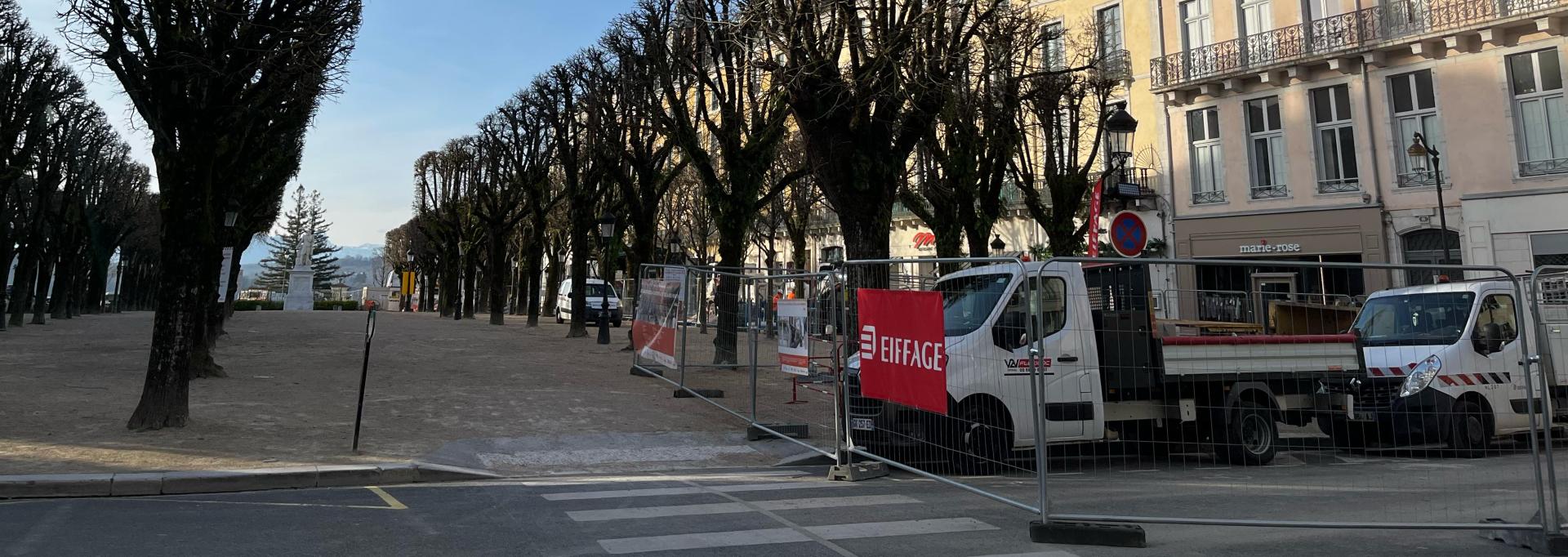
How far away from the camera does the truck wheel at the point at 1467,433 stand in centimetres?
878

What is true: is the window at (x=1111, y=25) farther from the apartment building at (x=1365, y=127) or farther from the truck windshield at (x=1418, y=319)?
the truck windshield at (x=1418, y=319)

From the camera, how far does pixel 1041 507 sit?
5.69 meters

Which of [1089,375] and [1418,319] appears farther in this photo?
[1418,319]

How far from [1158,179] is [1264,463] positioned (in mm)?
21360

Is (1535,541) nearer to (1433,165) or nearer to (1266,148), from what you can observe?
(1433,165)

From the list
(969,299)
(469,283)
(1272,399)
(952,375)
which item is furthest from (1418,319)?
(469,283)

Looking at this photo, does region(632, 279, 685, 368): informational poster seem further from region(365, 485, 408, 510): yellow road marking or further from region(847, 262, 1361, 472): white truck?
region(365, 485, 408, 510): yellow road marking

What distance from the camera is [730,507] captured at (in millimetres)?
6754

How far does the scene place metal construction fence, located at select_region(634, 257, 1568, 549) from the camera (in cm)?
708

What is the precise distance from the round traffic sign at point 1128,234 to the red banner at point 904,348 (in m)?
3.97

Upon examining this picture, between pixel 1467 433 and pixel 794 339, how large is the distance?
6760 millimetres

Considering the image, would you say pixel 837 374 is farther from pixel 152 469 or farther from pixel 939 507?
pixel 152 469

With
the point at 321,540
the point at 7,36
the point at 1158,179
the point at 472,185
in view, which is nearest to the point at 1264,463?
the point at 321,540

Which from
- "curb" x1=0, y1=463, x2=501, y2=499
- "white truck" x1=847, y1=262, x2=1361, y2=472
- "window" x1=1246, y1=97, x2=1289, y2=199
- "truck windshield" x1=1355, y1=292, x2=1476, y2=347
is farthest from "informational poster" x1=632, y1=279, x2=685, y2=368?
"window" x1=1246, y1=97, x2=1289, y2=199
